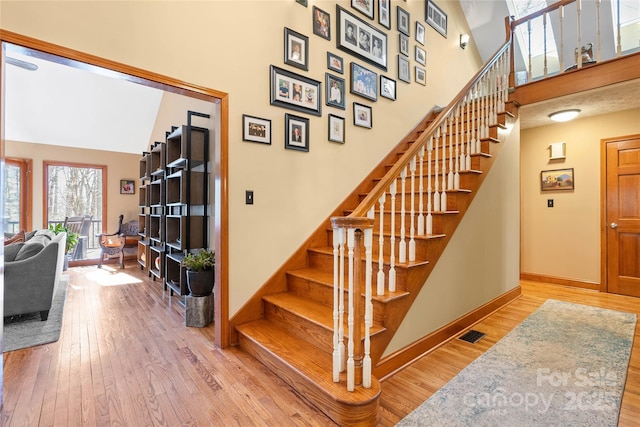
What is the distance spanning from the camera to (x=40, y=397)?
1712 mm

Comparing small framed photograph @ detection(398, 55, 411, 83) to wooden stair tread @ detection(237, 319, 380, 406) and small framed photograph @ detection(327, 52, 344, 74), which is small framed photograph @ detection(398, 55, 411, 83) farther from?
wooden stair tread @ detection(237, 319, 380, 406)

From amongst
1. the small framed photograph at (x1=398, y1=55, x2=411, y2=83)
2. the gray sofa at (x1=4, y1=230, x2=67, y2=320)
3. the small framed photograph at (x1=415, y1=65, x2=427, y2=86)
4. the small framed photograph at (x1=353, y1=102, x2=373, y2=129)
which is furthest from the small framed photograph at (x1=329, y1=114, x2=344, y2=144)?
the gray sofa at (x1=4, y1=230, x2=67, y2=320)

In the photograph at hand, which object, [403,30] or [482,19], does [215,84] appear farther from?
[482,19]

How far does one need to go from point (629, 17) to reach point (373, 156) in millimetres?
4685

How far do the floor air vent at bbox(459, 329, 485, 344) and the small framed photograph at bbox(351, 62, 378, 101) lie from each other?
257 cm

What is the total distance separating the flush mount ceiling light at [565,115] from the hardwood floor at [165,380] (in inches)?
104

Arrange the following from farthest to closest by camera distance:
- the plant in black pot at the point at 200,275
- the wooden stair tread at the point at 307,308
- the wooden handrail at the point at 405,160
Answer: the plant in black pot at the point at 200,275 < the wooden stair tread at the point at 307,308 < the wooden handrail at the point at 405,160

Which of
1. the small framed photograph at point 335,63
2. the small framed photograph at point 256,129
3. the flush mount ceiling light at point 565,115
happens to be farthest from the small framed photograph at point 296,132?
the flush mount ceiling light at point 565,115

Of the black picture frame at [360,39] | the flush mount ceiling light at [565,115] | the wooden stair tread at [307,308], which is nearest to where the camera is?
the wooden stair tread at [307,308]

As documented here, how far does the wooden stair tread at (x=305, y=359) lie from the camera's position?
1.52m

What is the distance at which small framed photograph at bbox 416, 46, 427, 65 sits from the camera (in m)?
4.07

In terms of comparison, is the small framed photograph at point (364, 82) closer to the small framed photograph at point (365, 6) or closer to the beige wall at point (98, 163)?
the small framed photograph at point (365, 6)

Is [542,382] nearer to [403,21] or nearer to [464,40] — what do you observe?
[403,21]

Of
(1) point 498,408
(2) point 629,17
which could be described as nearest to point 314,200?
(1) point 498,408
